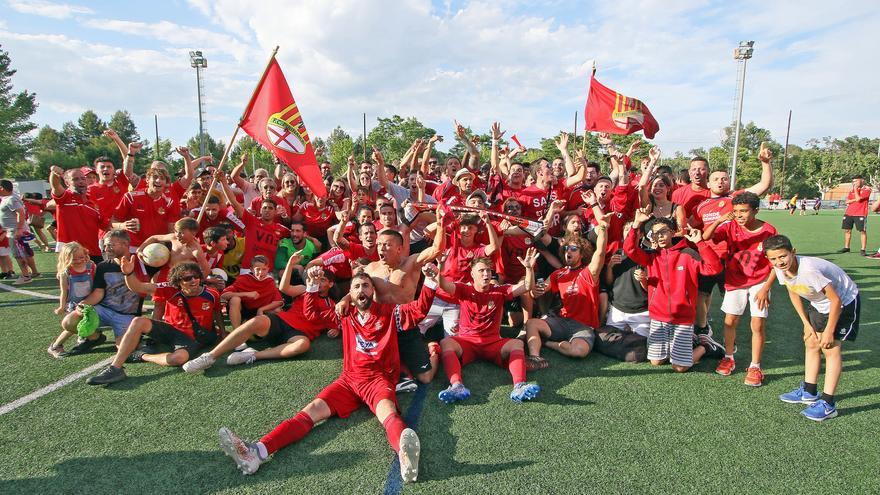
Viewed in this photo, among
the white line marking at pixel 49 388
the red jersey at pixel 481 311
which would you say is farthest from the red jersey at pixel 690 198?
the white line marking at pixel 49 388

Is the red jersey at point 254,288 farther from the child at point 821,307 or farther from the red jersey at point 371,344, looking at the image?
the child at point 821,307

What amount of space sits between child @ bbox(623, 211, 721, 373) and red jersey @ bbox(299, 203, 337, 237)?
461 cm

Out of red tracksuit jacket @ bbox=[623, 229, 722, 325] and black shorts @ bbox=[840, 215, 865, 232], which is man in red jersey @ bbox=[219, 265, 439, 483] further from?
black shorts @ bbox=[840, 215, 865, 232]

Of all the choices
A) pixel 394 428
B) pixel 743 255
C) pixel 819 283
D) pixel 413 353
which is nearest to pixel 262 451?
pixel 394 428

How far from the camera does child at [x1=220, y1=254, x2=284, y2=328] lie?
5531 millimetres

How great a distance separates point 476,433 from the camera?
3.53 metres

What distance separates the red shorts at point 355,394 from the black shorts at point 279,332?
1.54 metres

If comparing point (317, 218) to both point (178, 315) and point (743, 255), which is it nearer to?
point (178, 315)

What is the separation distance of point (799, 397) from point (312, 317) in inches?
193

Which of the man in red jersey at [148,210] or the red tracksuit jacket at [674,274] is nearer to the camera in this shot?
the red tracksuit jacket at [674,274]

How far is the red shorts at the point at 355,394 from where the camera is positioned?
373 cm

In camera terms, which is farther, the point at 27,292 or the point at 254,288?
the point at 27,292

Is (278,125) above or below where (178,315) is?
above

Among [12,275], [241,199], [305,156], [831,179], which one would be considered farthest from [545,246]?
[831,179]
